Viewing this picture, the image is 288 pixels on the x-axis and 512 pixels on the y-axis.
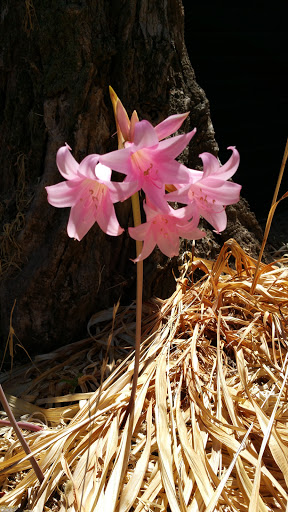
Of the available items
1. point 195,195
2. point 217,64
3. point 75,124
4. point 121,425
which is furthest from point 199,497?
point 217,64

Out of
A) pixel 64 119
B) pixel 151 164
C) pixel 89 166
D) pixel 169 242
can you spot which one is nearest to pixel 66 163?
pixel 89 166

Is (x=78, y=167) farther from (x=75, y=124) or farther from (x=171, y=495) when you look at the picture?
(x=75, y=124)

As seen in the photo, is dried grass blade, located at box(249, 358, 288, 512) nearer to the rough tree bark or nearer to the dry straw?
the dry straw

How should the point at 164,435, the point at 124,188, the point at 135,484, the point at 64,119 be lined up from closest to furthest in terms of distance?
the point at 124,188 → the point at 135,484 → the point at 164,435 → the point at 64,119

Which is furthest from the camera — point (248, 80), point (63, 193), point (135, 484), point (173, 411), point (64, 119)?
point (248, 80)

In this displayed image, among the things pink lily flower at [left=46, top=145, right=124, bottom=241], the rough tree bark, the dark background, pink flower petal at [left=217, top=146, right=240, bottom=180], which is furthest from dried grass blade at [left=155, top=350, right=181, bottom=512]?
the dark background

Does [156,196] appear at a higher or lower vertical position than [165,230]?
higher

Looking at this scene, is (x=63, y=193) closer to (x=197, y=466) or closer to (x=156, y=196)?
(x=156, y=196)
